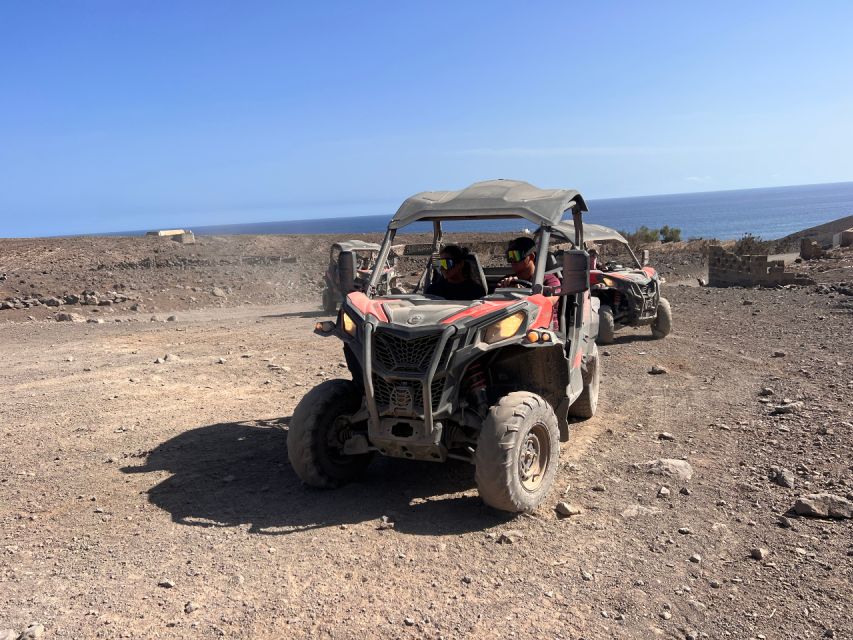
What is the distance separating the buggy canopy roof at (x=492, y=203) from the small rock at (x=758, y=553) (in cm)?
274

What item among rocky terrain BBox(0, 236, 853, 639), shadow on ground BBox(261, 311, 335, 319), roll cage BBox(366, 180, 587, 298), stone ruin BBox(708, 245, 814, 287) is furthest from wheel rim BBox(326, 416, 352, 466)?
stone ruin BBox(708, 245, 814, 287)

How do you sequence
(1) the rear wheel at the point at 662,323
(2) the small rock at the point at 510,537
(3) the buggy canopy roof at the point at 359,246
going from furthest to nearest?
(3) the buggy canopy roof at the point at 359,246 < (1) the rear wheel at the point at 662,323 < (2) the small rock at the point at 510,537

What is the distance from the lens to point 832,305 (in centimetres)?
1555

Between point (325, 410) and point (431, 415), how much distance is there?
1.02 meters

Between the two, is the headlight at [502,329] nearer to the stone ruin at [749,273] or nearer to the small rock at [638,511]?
the small rock at [638,511]

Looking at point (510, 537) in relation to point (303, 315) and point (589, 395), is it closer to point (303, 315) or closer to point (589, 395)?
point (589, 395)

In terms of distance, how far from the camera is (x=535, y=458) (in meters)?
5.43

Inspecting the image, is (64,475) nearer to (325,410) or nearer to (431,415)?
(325,410)

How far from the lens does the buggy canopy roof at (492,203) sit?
239 inches

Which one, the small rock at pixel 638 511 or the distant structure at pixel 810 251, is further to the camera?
the distant structure at pixel 810 251

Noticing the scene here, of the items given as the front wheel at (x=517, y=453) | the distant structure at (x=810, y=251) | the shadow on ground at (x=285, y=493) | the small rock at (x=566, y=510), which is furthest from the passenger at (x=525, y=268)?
the distant structure at (x=810, y=251)

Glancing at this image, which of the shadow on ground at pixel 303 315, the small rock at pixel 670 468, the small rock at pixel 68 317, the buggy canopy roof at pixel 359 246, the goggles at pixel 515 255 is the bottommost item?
the shadow on ground at pixel 303 315

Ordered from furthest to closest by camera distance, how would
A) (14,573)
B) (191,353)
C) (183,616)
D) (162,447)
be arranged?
(191,353) < (162,447) < (14,573) < (183,616)

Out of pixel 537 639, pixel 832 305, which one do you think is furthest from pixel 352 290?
pixel 832 305
